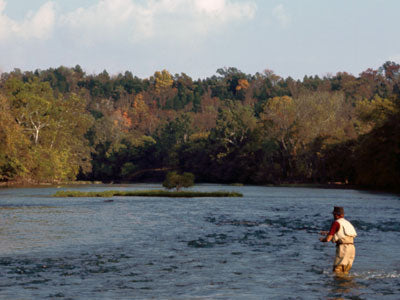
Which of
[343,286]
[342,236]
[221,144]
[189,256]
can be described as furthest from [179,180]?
[221,144]

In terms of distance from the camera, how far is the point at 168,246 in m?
28.0

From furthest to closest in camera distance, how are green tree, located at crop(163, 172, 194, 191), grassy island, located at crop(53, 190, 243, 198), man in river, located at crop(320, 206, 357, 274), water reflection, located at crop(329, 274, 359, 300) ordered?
green tree, located at crop(163, 172, 194, 191)
grassy island, located at crop(53, 190, 243, 198)
man in river, located at crop(320, 206, 357, 274)
water reflection, located at crop(329, 274, 359, 300)

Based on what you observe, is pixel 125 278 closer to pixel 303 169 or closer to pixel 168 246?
pixel 168 246

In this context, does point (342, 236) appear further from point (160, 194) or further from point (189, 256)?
point (160, 194)

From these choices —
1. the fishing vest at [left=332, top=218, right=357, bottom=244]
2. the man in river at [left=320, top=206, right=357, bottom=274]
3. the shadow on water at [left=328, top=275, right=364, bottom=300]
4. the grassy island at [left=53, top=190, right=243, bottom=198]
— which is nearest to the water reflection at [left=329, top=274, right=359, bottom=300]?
the shadow on water at [left=328, top=275, right=364, bottom=300]

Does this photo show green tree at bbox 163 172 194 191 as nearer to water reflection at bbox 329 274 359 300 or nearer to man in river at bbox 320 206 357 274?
water reflection at bbox 329 274 359 300

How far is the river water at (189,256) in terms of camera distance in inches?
709

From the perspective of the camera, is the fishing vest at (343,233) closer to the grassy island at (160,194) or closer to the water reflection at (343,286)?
the water reflection at (343,286)

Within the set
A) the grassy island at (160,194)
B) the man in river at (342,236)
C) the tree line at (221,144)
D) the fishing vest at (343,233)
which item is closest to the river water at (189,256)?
the man in river at (342,236)

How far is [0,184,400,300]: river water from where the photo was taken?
59.1 feet

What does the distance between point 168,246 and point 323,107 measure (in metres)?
92.3

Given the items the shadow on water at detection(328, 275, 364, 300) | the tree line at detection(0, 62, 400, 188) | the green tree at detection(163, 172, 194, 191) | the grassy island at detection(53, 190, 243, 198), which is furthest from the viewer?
the tree line at detection(0, 62, 400, 188)

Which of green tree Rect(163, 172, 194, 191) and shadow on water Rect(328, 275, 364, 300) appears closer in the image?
shadow on water Rect(328, 275, 364, 300)

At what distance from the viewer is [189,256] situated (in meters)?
24.9
